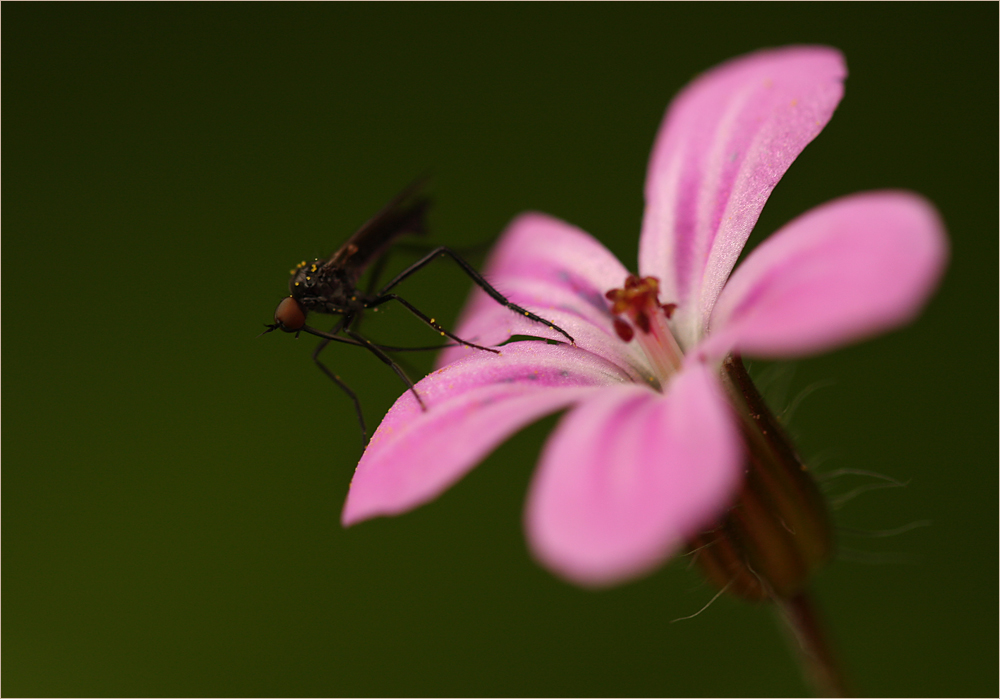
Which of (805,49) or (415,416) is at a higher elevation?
(805,49)

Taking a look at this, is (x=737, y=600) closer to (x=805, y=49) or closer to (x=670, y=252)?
(x=670, y=252)

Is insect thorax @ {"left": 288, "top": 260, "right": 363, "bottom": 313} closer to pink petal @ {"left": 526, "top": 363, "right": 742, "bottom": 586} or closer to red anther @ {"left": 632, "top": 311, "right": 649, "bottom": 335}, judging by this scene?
red anther @ {"left": 632, "top": 311, "right": 649, "bottom": 335}

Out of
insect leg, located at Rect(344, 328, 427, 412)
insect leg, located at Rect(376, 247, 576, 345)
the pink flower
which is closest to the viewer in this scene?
the pink flower

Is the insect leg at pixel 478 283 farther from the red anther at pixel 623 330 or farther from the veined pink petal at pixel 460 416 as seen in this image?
the red anther at pixel 623 330

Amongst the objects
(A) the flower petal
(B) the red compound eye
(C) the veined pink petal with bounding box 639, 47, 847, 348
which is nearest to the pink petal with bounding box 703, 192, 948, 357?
(C) the veined pink petal with bounding box 639, 47, 847, 348

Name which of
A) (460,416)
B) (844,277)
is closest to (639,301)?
(460,416)

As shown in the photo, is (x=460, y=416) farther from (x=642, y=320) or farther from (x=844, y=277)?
(x=844, y=277)

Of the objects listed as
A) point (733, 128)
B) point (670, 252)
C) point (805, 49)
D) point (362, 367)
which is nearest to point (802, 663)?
point (670, 252)
